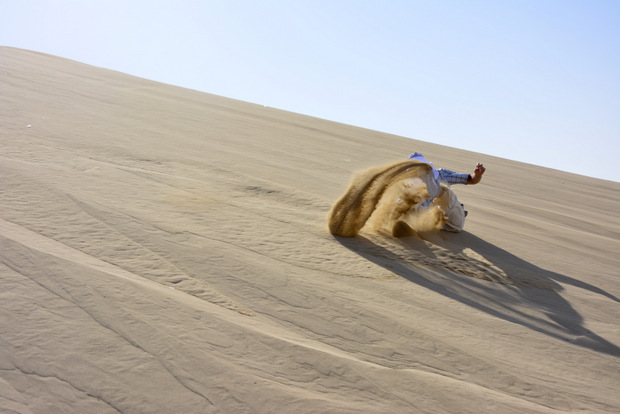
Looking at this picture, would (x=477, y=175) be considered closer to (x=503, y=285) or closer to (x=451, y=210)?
(x=451, y=210)

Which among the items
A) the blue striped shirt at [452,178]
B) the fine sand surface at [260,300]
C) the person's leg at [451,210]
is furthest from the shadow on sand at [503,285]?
the blue striped shirt at [452,178]

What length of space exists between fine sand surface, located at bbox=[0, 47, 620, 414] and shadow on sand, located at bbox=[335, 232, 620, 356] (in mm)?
24

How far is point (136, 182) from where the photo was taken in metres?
6.13

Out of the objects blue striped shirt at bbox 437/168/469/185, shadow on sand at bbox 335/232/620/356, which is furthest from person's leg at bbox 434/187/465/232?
shadow on sand at bbox 335/232/620/356

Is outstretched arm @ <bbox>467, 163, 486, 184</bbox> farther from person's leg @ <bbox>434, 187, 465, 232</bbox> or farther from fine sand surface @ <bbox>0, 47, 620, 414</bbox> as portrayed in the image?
fine sand surface @ <bbox>0, 47, 620, 414</bbox>

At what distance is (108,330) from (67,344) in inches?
9.2

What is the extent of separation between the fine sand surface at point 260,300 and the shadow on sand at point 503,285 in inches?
0.9

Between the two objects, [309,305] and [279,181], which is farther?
[279,181]

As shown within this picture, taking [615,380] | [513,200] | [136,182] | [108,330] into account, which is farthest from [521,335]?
[513,200]

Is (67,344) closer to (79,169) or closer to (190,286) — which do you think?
(190,286)

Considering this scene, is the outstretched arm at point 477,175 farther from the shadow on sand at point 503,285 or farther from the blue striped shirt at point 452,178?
the shadow on sand at point 503,285

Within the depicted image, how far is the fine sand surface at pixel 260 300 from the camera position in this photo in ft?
8.58

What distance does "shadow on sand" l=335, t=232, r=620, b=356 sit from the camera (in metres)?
4.06

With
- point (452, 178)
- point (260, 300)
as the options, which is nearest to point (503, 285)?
point (452, 178)
